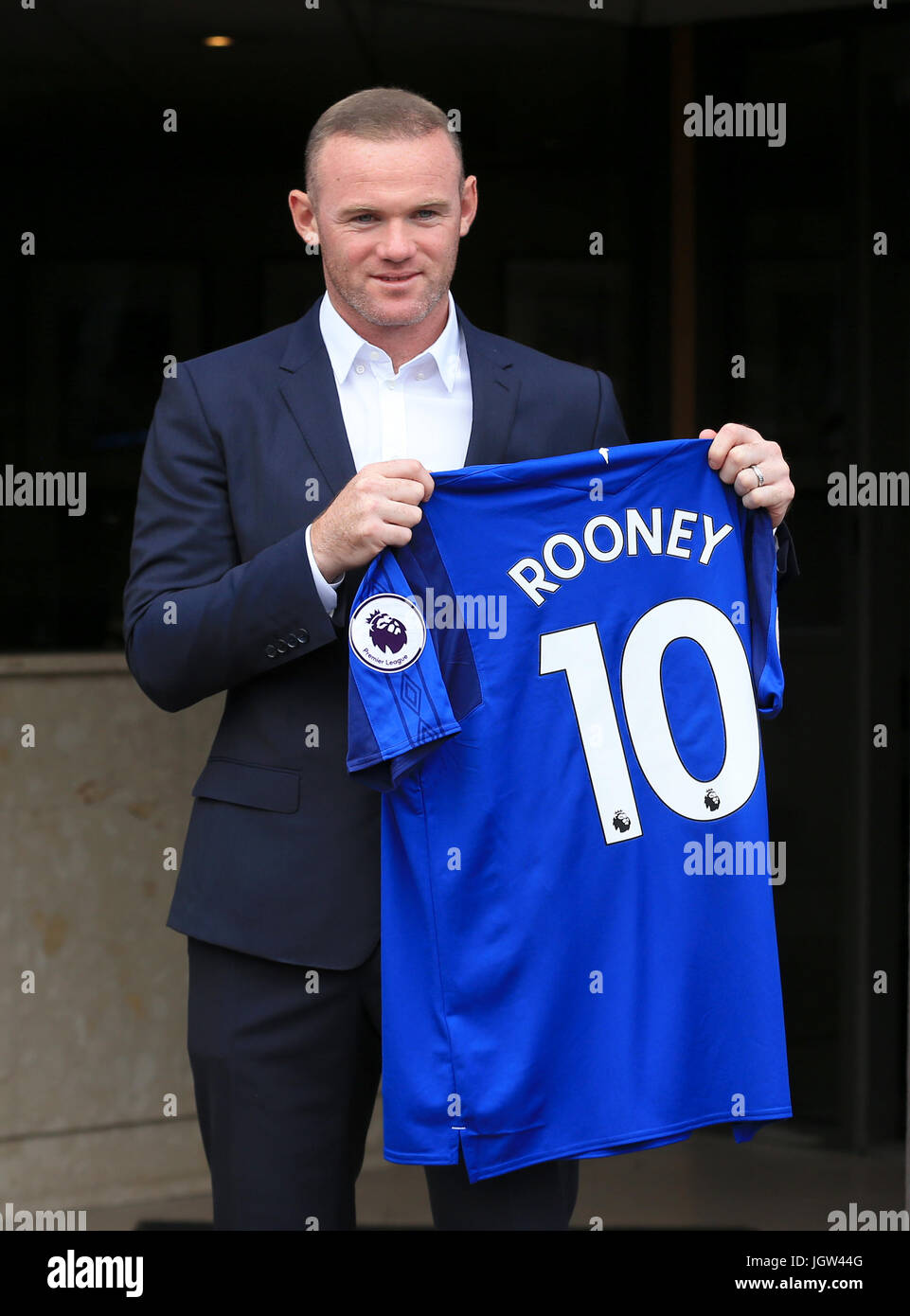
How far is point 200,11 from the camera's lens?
157 inches

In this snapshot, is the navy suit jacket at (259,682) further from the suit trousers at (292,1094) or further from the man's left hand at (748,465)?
the man's left hand at (748,465)

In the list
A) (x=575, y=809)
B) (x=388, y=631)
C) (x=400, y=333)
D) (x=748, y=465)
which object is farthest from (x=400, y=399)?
(x=575, y=809)

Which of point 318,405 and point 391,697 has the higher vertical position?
point 318,405

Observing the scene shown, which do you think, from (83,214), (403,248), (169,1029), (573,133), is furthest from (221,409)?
(83,214)

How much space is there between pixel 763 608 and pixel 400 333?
0.59 m

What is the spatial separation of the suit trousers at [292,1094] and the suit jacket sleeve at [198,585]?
0.35m

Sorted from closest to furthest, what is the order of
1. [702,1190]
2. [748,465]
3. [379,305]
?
[379,305] < [748,465] < [702,1190]

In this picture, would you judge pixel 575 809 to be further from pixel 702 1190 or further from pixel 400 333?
pixel 702 1190

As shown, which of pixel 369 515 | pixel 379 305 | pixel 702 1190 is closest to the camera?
pixel 369 515

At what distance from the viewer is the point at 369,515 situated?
1.81m

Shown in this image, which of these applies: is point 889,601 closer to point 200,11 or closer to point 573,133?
point 573,133

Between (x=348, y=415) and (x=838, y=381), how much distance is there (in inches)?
83.6

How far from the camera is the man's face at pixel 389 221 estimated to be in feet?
6.19

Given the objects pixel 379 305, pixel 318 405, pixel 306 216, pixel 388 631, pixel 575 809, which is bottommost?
pixel 575 809
